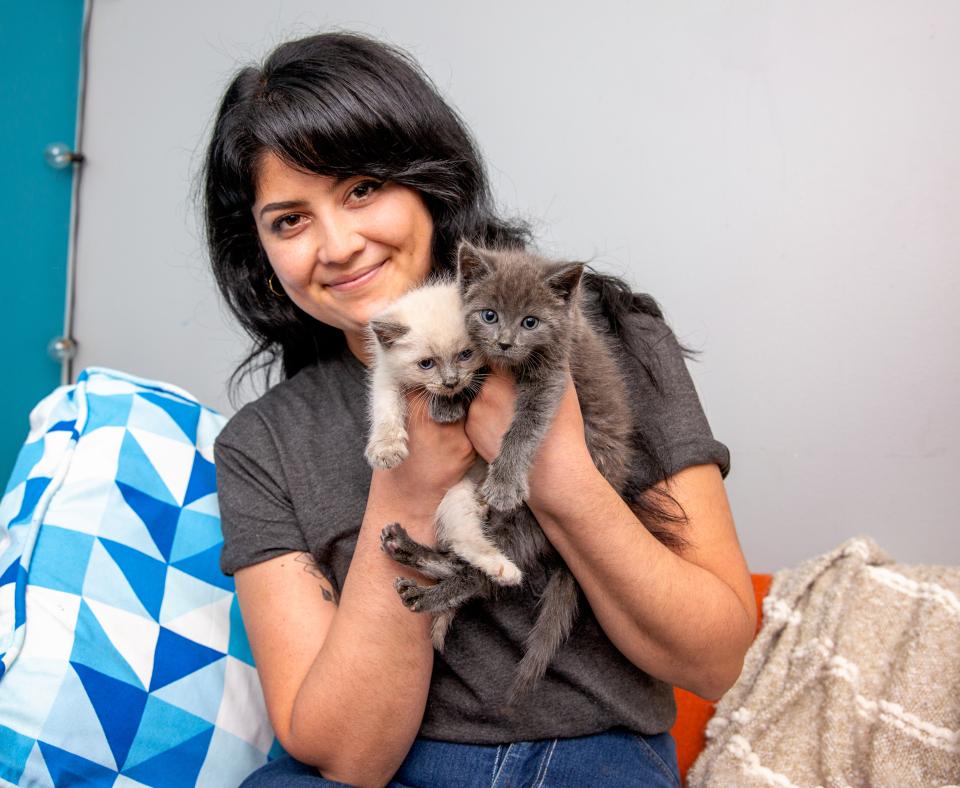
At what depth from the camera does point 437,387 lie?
51.8 inches

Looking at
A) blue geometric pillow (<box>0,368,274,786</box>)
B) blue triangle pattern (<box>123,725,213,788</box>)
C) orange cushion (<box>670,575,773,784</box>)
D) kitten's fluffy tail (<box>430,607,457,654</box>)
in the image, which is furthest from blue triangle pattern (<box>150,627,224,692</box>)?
orange cushion (<box>670,575,773,784</box>)

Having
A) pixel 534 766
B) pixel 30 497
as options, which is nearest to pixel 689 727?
pixel 534 766

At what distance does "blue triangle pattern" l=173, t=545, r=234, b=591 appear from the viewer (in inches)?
72.6

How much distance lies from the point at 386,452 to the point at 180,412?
1.01 metres

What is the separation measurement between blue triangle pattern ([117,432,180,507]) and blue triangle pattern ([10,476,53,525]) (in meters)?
0.16

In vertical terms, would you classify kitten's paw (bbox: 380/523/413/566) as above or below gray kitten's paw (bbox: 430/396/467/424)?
below

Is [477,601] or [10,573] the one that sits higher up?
[477,601]

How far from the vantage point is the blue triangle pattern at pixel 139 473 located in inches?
72.8

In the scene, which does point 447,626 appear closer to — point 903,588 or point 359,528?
point 359,528

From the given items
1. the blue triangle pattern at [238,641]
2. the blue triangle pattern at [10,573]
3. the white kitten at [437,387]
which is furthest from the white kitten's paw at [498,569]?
the blue triangle pattern at [10,573]

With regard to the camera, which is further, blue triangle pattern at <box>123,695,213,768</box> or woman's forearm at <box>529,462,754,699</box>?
blue triangle pattern at <box>123,695,213,768</box>

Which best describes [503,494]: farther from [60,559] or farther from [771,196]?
[771,196]

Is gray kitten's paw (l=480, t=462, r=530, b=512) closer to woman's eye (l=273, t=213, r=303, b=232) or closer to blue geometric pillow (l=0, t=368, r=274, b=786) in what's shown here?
woman's eye (l=273, t=213, r=303, b=232)

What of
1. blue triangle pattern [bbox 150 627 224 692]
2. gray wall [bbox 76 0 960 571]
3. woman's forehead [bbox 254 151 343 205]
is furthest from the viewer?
gray wall [bbox 76 0 960 571]
